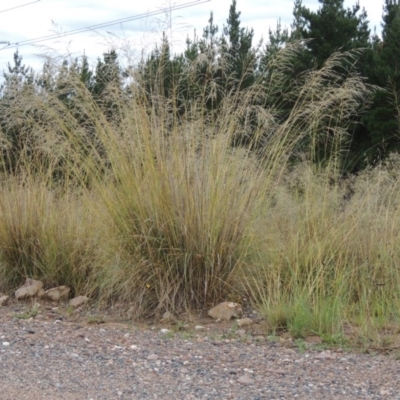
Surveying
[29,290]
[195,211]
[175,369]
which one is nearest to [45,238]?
[29,290]

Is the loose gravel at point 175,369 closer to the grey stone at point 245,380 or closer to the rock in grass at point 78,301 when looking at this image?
the grey stone at point 245,380

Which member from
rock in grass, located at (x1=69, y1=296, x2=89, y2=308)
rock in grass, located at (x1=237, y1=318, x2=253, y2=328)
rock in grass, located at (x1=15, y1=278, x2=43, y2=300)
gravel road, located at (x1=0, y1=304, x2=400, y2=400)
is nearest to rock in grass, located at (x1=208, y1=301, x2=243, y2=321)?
rock in grass, located at (x1=237, y1=318, x2=253, y2=328)

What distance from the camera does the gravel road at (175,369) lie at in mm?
4012

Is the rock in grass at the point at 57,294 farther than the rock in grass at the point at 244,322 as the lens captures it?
Yes

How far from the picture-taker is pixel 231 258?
19.8 ft

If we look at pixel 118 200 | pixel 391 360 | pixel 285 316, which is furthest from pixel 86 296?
pixel 391 360

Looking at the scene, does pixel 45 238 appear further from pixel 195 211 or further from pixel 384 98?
pixel 384 98

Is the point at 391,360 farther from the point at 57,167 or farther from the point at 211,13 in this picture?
the point at 211,13

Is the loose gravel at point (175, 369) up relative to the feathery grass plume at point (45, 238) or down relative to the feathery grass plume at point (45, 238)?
down

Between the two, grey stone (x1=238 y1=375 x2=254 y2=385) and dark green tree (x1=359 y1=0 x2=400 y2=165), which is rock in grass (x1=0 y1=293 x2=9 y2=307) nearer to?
grey stone (x1=238 y1=375 x2=254 y2=385)

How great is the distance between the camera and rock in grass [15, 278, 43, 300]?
6.72 metres

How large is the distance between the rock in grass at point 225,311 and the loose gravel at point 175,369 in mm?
362

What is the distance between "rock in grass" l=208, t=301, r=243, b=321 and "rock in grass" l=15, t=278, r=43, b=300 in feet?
6.21

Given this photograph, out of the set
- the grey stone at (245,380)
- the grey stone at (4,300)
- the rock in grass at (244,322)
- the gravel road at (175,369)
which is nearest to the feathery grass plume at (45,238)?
the grey stone at (4,300)
